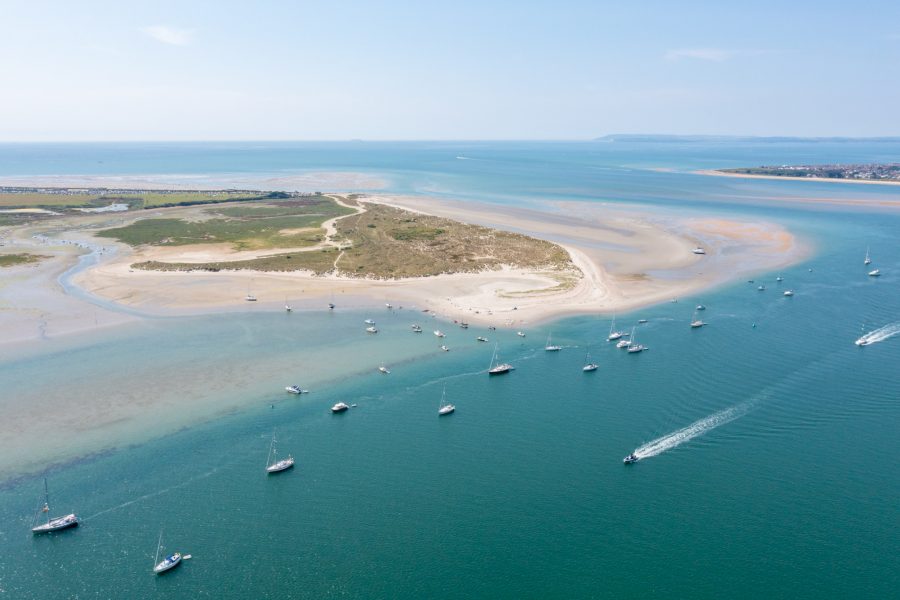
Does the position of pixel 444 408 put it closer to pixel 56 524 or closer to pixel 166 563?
pixel 166 563

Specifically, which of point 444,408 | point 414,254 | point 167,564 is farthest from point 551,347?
point 414,254

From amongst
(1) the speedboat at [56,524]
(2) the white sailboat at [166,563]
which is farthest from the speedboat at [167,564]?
(1) the speedboat at [56,524]

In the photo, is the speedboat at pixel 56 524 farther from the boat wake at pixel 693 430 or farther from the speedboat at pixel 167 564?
the boat wake at pixel 693 430

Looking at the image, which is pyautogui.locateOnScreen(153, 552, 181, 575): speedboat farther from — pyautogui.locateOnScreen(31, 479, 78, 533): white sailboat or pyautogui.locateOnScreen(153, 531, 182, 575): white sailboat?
pyautogui.locateOnScreen(31, 479, 78, 533): white sailboat

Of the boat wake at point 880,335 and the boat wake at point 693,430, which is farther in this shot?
the boat wake at point 880,335

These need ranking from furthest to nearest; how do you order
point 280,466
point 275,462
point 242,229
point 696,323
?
point 242,229, point 696,323, point 275,462, point 280,466

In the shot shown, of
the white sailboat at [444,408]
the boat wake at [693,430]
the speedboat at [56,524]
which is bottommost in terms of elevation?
the speedboat at [56,524]
